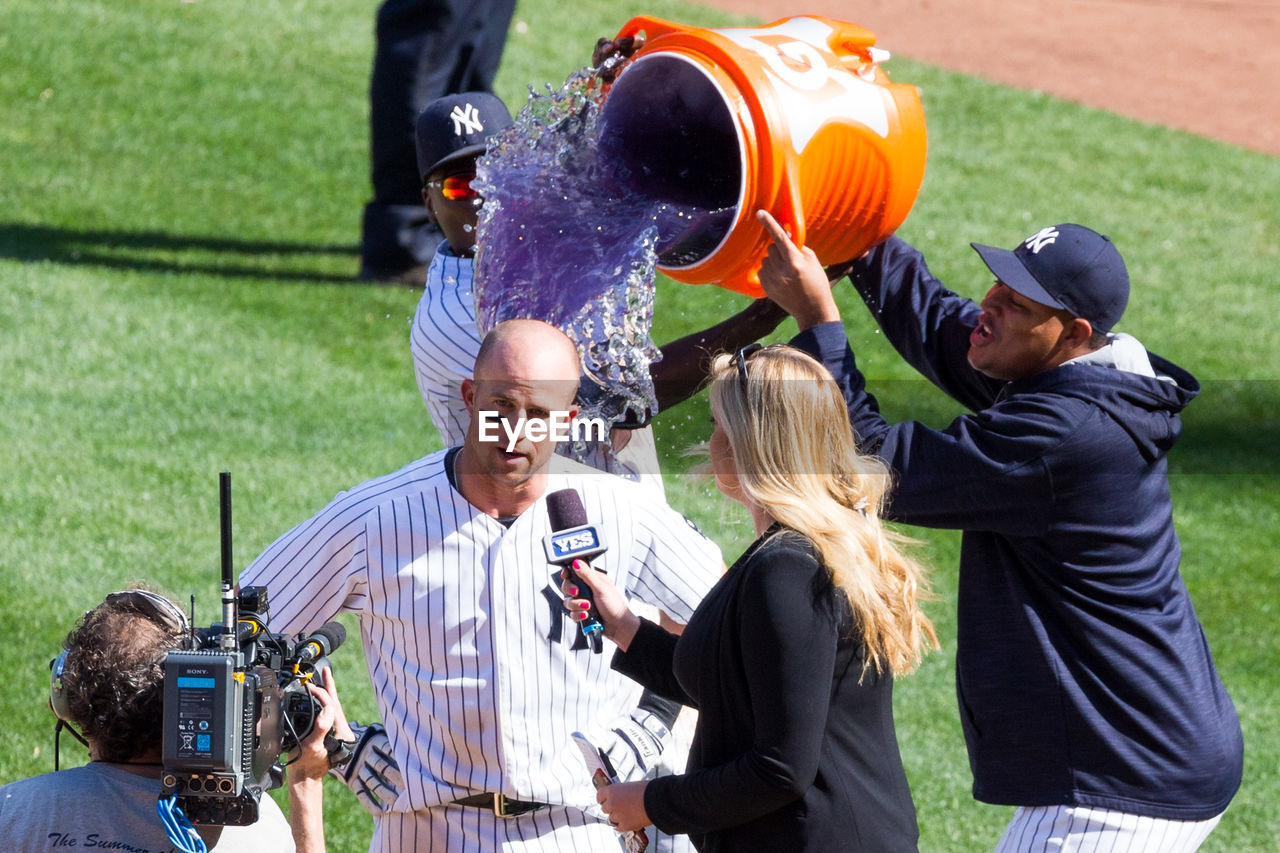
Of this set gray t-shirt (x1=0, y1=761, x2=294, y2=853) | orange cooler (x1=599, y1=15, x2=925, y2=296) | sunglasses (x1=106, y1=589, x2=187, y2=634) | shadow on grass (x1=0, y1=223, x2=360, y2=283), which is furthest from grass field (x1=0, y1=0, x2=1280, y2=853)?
gray t-shirt (x1=0, y1=761, x2=294, y2=853)

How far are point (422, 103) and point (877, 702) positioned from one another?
8.67 meters

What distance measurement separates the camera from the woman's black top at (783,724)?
2.98 metres

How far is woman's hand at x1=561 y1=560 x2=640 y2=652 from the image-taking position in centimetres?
336

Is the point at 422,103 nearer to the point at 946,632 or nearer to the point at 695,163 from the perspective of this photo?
the point at 946,632

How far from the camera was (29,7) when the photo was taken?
617 inches

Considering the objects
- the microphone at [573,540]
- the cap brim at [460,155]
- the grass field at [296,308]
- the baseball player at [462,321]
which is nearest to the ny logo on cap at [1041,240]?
the baseball player at [462,321]

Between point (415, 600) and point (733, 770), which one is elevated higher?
point (415, 600)

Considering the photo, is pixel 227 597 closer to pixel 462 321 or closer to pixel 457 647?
pixel 457 647

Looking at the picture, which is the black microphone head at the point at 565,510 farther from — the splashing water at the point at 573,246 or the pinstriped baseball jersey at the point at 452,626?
the splashing water at the point at 573,246

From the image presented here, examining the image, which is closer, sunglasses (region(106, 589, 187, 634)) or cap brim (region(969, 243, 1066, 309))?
sunglasses (region(106, 589, 187, 634))

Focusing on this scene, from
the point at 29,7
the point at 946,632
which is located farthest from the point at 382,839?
the point at 29,7

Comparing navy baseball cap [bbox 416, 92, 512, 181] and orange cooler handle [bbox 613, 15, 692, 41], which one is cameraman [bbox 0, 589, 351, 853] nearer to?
orange cooler handle [bbox 613, 15, 692, 41]

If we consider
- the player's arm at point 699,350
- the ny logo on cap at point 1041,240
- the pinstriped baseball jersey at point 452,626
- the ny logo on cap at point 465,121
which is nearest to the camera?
the pinstriped baseball jersey at point 452,626

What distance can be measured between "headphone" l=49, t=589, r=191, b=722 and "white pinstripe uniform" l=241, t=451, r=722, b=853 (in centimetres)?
46
